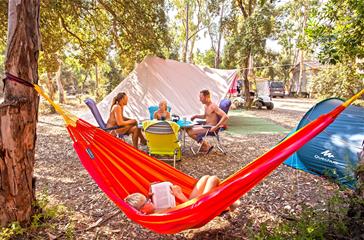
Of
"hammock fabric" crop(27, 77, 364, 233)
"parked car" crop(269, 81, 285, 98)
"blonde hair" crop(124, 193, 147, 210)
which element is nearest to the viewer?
"hammock fabric" crop(27, 77, 364, 233)

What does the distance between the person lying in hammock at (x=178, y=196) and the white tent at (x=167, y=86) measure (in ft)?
13.6

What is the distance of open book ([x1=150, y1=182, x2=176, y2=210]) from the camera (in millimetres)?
2100

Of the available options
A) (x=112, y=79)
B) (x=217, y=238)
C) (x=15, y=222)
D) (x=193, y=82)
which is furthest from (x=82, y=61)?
(x=112, y=79)

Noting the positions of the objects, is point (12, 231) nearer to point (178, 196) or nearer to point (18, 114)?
point (18, 114)

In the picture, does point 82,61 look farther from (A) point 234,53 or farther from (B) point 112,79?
(B) point 112,79

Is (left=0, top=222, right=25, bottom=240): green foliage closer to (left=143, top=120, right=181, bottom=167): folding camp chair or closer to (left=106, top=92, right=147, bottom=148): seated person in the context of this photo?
(left=143, top=120, right=181, bottom=167): folding camp chair

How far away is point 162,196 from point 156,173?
14.2 inches

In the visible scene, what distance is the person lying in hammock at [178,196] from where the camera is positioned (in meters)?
2.02

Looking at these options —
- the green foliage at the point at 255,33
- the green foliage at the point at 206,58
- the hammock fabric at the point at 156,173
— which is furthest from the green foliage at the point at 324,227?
the green foliage at the point at 206,58

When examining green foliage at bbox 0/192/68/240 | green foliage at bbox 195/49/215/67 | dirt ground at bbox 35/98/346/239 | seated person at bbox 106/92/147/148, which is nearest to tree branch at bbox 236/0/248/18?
dirt ground at bbox 35/98/346/239

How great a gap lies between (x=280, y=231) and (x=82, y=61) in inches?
250

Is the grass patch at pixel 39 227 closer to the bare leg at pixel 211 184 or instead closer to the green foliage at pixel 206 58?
the bare leg at pixel 211 184

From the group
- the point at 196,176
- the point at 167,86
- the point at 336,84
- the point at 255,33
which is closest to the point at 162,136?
the point at 196,176

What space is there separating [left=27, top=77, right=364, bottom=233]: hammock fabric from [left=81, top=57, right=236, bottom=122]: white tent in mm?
3780
